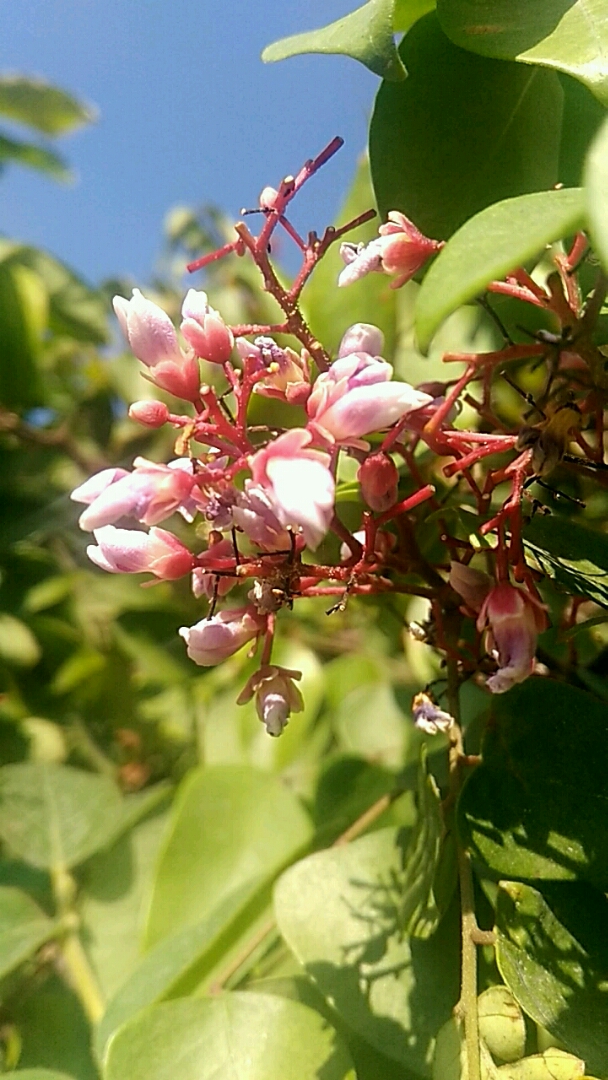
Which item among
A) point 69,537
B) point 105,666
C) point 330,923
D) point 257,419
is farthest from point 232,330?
point 69,537

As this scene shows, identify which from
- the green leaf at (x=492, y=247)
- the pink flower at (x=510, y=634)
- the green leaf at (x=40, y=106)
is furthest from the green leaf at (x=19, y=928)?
the green leaf at (x=40, y=106)

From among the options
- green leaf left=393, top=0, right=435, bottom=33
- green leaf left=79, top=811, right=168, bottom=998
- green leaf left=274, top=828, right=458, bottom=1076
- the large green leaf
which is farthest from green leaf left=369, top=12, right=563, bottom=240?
the large green leaf

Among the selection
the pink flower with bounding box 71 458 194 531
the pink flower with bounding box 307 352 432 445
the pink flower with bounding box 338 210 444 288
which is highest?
the pink flower with bounding box 338 210 444 288

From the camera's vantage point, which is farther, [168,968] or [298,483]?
[168,968]

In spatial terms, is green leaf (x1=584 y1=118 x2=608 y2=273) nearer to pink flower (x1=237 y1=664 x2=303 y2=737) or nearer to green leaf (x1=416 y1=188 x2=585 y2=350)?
green leaf (x1=416 y1=188 x2=585 y2=350)

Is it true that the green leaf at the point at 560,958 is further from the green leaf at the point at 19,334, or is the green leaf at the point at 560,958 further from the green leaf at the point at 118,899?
the green leaf at the point at 19,334

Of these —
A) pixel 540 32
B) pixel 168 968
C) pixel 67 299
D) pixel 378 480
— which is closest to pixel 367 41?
pixel 540 32

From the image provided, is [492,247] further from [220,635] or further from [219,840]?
[219,840]
